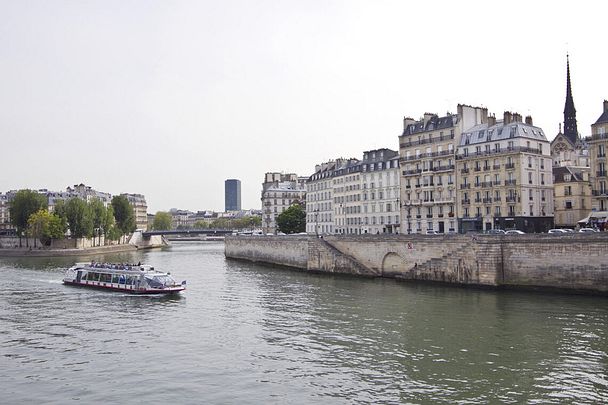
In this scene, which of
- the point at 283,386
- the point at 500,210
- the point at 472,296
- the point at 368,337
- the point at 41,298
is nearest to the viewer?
the point at 283,386

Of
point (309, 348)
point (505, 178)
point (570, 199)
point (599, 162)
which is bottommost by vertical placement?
point (309, 348)

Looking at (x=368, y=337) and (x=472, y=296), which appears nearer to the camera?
(x=368, y=337)

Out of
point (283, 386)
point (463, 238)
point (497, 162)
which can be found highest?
point (497, 162)

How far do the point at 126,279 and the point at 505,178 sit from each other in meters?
40.7

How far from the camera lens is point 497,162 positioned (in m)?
70.1

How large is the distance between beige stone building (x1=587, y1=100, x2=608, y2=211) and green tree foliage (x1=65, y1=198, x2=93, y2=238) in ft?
304

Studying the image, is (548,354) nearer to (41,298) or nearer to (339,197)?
(41,298)

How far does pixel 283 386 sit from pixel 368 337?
30.0ft

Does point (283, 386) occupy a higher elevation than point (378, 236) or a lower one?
lower

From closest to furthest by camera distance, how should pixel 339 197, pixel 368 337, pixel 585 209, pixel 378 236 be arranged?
pixel 368 337
pixel 378 236
pixel 585 209
pixel 339 197

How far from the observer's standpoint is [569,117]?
130 m

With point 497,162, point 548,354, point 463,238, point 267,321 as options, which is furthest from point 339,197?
point 548,354

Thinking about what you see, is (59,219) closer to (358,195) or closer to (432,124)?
(358,195)

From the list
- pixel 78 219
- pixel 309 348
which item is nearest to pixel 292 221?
pixel 78 219
